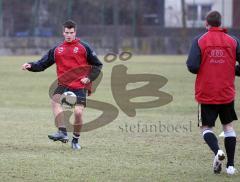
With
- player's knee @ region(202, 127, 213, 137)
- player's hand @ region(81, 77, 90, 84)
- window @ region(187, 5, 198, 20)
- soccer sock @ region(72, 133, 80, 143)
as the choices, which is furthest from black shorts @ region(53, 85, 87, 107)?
window @ region(187, 5, 198, 20)

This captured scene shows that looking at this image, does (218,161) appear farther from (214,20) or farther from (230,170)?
(214,20)

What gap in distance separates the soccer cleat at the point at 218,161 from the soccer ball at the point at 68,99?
2962mm

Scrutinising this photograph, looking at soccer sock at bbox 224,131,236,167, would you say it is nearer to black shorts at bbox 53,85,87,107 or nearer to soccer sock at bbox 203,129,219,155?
soccer sock at bbox 203,129,219,155

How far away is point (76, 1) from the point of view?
1955 inches

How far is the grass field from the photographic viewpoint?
8312mm

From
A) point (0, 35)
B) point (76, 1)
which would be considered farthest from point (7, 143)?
point (76, 1)

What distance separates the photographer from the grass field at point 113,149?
8.31 m

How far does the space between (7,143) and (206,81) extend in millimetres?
3805

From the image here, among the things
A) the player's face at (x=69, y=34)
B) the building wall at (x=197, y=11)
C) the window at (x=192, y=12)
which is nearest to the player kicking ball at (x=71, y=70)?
the player's face at (x=69, y=34)

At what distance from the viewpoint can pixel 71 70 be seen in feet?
34.8

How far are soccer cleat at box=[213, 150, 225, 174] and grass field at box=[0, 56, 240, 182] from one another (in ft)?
0.35

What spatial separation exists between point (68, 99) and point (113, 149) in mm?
973

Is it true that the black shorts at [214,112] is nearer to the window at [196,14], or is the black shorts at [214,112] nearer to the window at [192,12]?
the window at [196,14]

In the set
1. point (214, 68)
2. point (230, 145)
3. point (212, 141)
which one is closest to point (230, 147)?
point (230, 145)
